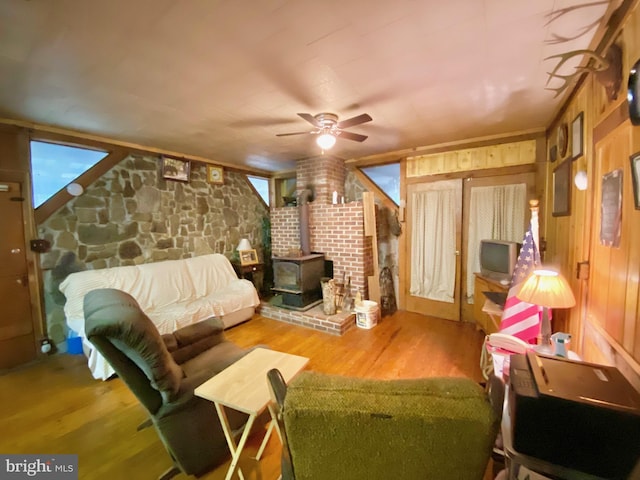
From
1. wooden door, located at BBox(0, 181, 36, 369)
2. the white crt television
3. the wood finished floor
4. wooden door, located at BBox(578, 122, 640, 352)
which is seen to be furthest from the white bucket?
wooden door, located at BBox(0, 181, 36, 369)

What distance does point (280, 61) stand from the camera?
171 cm

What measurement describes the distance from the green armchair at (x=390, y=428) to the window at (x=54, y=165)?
12.1ft

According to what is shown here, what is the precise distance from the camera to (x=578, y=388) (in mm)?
938

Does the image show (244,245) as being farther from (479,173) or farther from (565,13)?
(565,13)

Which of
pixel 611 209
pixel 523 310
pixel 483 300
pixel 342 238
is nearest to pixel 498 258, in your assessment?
pixel 483 300

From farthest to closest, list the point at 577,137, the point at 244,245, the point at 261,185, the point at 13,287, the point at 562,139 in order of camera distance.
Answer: the point at 261,185, the point at 244,245, the point at 13,287, the point at 562,139, the point at 577,137

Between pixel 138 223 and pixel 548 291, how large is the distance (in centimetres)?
434

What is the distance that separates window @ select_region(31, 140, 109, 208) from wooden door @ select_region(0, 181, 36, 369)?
20 centimetres

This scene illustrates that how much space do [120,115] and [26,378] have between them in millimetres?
2610

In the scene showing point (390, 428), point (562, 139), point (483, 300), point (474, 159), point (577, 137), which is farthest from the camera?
point (474, 159)

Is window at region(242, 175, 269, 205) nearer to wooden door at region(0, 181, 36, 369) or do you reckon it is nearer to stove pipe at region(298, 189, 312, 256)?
stove pipe at region(298, 189, 312, 256)

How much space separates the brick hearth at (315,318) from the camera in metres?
3.40

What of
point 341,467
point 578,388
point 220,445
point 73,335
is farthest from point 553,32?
point 73,335

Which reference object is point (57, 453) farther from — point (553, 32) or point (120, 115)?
point (553, 32)
